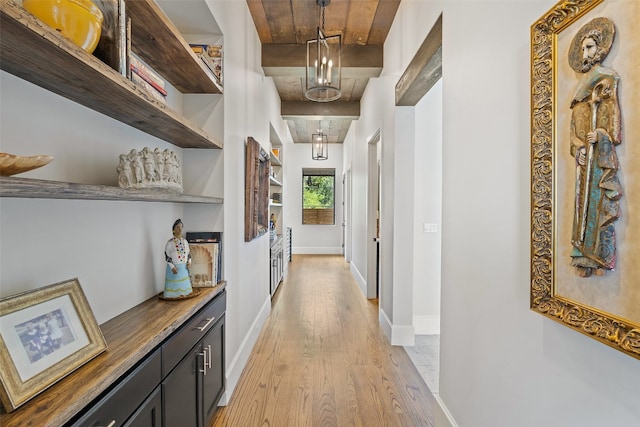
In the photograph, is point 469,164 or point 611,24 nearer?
point 611,24

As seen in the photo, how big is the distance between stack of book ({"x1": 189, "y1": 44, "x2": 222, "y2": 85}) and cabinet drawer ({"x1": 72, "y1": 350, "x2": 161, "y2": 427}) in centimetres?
168

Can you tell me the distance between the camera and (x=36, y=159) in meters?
0.78

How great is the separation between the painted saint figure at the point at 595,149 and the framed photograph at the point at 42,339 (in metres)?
1.48

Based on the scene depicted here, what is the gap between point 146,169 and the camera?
1324 millimetres

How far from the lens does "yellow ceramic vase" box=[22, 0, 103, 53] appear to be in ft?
2.98

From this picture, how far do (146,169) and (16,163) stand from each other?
22.9 inches

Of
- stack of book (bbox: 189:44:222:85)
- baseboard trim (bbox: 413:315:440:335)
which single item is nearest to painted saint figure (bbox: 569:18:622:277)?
stack of book (bbox: 189:44:222:85)

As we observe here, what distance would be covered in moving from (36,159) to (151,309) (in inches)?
39.3

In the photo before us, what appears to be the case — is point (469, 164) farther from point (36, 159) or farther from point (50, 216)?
point (50, 216)

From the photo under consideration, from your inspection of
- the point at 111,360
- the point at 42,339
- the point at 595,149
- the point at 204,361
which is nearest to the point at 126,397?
the point at 111,360

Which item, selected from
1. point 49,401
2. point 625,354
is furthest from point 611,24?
point 49,401

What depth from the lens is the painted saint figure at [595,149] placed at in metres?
0.77

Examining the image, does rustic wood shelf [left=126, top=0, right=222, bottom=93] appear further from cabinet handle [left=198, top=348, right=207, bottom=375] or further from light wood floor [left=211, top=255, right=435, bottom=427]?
light wood floor [left=211, top=255, right=435, bottom=427]

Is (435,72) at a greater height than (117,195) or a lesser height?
greater
